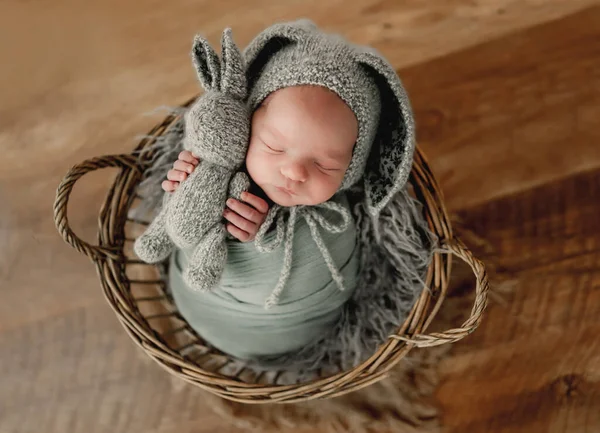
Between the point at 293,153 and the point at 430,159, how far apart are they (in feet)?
1.85

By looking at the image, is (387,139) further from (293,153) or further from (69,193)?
(69,193)

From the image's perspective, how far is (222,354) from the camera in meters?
1.11

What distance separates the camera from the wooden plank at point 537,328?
1.15 meters

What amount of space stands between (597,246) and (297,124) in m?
0.79

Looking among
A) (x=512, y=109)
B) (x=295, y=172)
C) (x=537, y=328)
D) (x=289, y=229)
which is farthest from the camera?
(x=512, y=109)

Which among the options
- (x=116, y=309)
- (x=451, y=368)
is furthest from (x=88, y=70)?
(x=451, y=368)

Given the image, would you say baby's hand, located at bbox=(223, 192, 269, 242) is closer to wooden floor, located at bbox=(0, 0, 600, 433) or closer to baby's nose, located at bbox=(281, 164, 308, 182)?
baby's nose, located at bbox=(281, 164, 308, 182)

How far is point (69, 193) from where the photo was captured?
3.06ft

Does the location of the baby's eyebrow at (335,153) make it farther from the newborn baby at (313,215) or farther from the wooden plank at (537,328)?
the wooden plank at (537,328)

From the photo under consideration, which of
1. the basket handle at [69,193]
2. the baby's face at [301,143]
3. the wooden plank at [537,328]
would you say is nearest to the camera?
the baby's face at [301,143]

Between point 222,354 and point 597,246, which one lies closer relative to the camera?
point 222,354

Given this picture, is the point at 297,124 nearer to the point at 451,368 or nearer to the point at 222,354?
the point at 222,354

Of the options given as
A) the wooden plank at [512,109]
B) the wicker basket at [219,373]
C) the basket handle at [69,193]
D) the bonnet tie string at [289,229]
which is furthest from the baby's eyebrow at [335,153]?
the wooden plank at [512,109]

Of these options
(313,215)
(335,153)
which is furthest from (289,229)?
(335,153)
